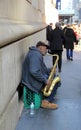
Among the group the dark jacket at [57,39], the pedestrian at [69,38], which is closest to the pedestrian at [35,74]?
the dark jacket at [57,39]

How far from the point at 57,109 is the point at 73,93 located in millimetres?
1863

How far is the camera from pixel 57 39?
1408 centimetres

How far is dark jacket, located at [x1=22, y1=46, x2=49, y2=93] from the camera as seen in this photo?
782 centimetres

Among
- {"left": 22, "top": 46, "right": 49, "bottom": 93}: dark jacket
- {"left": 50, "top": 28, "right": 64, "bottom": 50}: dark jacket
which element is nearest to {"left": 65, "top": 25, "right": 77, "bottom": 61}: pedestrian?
{"left": 50, "top": 28, "right": 64, "bottom": 50}: dark jacket

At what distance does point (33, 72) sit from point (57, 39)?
21.0ft

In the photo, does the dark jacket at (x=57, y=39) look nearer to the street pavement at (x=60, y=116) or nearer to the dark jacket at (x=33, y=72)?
the street pavement at (x=60, y=116)

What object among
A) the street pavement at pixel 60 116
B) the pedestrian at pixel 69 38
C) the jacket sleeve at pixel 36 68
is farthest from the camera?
the pedestrian at pixel 69 38

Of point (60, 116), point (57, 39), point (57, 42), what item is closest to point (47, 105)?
point (60, 116)

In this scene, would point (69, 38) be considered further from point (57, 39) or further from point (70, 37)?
point (57, 39)

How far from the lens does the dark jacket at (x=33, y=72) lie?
7816 millimetres

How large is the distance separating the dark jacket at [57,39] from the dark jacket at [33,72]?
559 cm

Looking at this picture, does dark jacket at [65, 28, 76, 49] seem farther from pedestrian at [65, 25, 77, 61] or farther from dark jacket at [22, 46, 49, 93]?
dark jacket at [22, 46, 49, 93]

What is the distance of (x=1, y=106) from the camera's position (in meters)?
5.46

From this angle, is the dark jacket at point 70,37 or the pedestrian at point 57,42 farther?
the dark jacket at point 70,37
